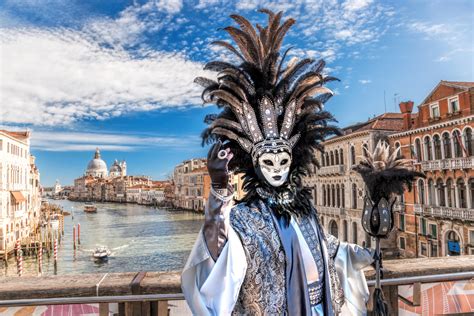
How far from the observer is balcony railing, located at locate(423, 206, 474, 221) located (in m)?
14.0

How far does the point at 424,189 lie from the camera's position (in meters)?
16.5

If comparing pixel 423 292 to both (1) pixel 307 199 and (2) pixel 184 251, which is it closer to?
(1) pixel 307 199

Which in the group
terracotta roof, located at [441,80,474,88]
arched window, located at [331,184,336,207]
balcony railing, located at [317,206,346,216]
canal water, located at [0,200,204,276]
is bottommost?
canal water, located at [0,200,204,276]

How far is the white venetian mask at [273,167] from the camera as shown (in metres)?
1.54

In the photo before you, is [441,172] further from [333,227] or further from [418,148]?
[333,227]

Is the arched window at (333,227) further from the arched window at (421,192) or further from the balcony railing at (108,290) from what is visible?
the balcony railing at (108,290)

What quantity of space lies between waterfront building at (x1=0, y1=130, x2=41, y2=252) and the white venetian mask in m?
27.7

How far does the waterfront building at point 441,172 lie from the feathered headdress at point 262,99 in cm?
1468

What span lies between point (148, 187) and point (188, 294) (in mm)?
87211

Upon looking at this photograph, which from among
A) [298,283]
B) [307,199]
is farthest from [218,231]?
[307,199]

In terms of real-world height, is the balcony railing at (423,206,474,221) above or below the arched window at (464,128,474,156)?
below

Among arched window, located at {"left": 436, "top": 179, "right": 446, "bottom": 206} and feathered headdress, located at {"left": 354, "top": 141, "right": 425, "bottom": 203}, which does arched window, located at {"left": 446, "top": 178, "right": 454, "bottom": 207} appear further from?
feathered headdress, located at {"left": 354, "top": 141, "right": 425, "bottom": 203}

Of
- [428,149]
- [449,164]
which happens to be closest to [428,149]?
[428,149]

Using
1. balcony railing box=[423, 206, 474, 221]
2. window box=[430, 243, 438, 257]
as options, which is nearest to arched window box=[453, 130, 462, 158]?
balcony railing box=[423, 206, 474, 221]
